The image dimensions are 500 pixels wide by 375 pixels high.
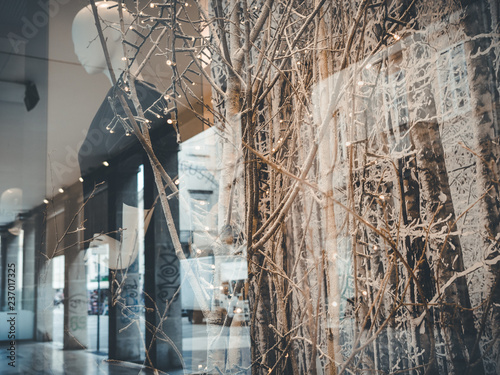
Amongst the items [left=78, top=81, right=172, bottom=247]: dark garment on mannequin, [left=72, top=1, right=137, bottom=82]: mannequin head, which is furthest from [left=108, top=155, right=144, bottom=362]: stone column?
[left=72, top=1, right=137, bottom=82]: mannequin head

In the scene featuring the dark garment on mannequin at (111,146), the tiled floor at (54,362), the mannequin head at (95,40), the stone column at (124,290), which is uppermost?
the mannequin head at (95,40)

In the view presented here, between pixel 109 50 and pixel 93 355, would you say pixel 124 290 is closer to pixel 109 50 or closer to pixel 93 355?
pixel 93 355

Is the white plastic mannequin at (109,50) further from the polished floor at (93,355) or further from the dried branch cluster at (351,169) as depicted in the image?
the polished floor at (93,355)

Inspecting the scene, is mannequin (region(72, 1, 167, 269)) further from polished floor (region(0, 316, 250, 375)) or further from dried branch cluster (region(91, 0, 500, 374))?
polished floor (region(0, 316, 250, 375))

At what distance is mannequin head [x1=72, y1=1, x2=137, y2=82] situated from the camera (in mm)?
1754

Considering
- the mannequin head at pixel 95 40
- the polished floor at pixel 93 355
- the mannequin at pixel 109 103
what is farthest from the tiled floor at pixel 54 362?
the mannequin head at pixel 95 40

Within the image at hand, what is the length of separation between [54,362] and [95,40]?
124cm

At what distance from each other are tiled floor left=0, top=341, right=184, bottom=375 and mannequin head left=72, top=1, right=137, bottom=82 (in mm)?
1066

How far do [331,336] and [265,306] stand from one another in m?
0.31

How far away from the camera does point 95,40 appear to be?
5.76ft

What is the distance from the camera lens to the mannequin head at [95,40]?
1.75m

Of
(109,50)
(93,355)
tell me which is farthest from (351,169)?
(93,355)

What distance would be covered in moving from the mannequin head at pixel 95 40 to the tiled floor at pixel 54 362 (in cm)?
107

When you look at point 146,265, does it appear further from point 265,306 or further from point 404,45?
point 404,45
